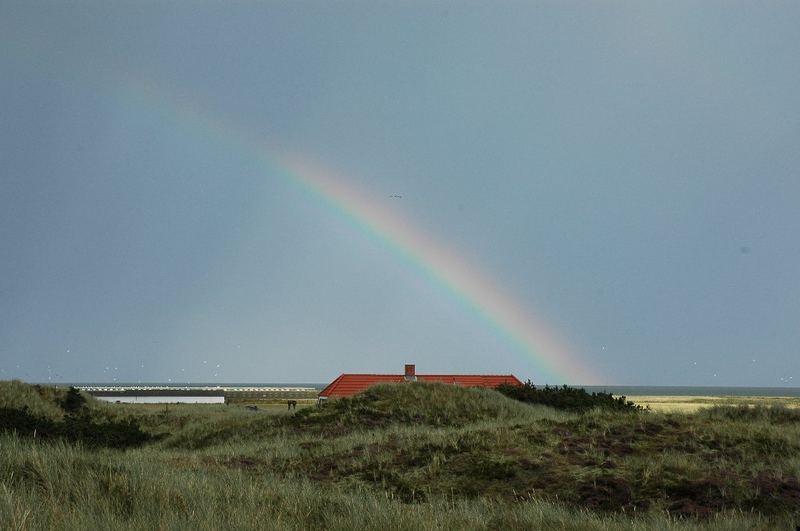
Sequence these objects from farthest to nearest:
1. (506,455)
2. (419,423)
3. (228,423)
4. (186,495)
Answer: (228,423)
(419,423)
(506,455)
(186,495)

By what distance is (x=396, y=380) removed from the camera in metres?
49.3

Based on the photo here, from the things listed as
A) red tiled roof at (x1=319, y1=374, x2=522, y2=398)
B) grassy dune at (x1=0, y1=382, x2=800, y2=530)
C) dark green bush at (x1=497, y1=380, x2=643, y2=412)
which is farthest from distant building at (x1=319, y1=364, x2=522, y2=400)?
grassy dune at (x1=0, y1=382, x2=800, y2=530)

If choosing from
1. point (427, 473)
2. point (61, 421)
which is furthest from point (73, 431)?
point (427, 473)

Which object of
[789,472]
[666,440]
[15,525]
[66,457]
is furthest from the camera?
[666,440]

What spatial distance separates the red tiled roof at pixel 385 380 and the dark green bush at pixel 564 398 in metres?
9.33

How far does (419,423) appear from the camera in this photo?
93.1ft

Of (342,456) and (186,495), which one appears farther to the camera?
(342,456)

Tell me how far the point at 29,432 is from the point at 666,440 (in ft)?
64.7

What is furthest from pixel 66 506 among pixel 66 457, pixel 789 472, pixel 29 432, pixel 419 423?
pixel 419 423

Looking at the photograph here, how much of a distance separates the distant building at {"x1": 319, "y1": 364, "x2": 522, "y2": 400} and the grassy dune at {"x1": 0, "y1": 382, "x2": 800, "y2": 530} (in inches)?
617

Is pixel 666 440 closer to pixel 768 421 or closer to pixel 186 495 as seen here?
pixel 768 421

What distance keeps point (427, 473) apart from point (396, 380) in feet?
109

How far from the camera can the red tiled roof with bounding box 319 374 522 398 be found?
159 feet

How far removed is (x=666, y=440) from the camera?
60.3 ft
